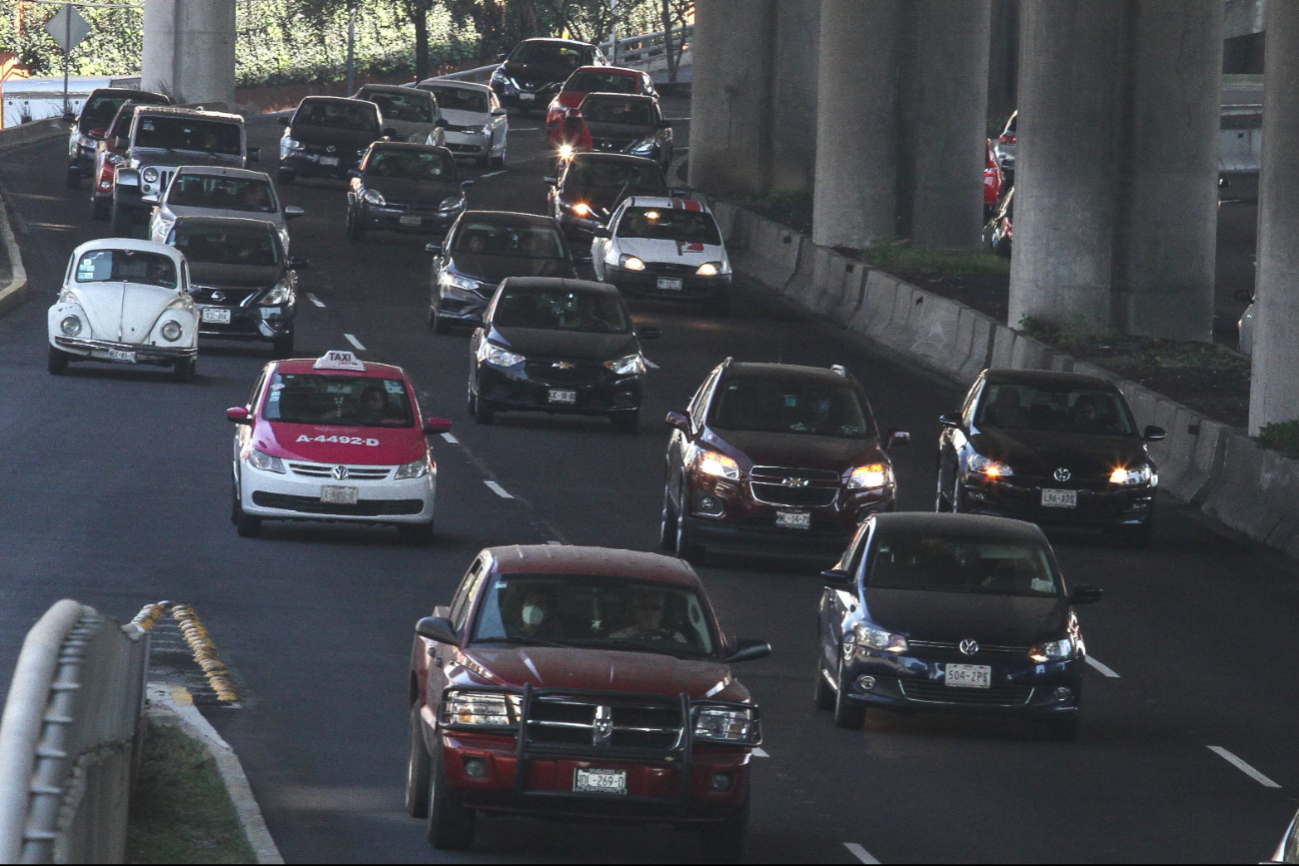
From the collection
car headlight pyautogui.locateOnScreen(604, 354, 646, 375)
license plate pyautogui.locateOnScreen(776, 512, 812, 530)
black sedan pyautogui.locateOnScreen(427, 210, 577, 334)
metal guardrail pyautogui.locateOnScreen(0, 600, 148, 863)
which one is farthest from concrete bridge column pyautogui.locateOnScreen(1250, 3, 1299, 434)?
metal guardrail pyautogui.locateOnScreen(0, 600, 148, 863)

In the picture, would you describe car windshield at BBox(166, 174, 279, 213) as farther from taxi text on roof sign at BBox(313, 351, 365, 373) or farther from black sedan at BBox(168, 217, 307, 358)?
taxi text on roof sign at BBox(313, 351, 365, 373)

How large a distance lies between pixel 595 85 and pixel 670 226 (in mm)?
25207

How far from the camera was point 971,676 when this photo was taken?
53.8 ft

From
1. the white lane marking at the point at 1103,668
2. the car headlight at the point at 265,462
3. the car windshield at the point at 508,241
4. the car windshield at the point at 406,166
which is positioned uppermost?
the car windshield at the point at 406,166

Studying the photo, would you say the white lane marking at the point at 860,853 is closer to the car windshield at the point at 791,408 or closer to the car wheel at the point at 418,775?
the car wheel at the point at 418,775

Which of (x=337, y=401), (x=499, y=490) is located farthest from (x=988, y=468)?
(x=337, y=401)

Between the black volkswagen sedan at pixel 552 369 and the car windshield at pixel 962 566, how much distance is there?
42.8 feet

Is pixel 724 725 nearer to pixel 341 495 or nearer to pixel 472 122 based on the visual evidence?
pixel 341 495

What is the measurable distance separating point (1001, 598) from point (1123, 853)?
13.2 ft

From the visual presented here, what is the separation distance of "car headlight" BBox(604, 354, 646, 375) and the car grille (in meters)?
14.2

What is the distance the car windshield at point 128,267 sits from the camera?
3300cm

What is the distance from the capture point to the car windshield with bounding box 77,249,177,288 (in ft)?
108

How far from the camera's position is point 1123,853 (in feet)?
43.2

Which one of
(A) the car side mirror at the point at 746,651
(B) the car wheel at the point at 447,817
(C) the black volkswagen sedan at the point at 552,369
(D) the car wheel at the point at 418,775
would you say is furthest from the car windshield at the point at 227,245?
(B) the car wheel at the point at 447,817
